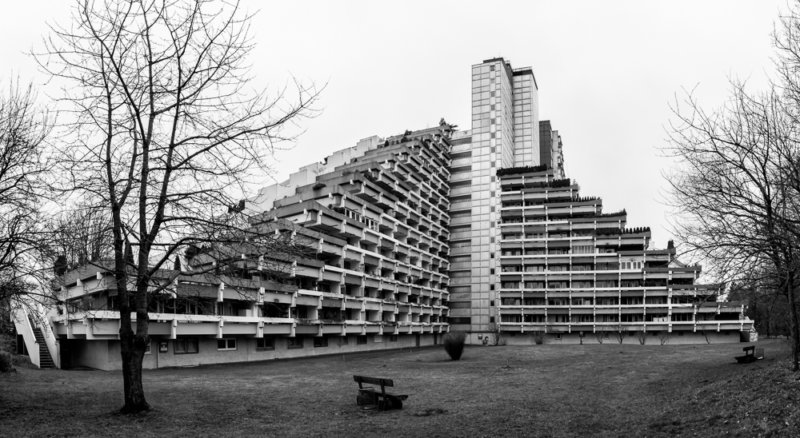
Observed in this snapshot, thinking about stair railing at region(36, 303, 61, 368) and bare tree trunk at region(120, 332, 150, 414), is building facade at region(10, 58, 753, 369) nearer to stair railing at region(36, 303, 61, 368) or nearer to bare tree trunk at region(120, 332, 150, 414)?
stair railing at region(36, 303, 61, 368)

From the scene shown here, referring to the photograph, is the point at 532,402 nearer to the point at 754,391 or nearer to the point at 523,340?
the point at 754,391

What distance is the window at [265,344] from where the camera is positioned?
5374 centimetres

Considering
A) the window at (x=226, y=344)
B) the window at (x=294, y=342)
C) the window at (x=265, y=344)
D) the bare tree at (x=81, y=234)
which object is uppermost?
the bare tree at (x=81, y=234)

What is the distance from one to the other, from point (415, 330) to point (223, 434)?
245ft

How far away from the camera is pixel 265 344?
54719 mm

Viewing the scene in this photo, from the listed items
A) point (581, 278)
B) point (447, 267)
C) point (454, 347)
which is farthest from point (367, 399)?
point (447, 267)

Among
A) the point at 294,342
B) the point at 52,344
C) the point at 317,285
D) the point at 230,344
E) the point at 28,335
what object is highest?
the point at 317,285

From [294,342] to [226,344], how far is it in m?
9.74

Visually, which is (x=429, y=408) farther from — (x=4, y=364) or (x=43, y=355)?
(x=43, y=355)

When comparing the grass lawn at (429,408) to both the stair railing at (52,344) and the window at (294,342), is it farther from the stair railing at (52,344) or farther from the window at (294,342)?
the window at (294,342)

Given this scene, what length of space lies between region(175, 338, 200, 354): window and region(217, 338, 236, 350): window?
9.24 feet

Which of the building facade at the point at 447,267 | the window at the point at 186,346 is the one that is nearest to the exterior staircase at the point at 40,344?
the building facade at the point at 447,267

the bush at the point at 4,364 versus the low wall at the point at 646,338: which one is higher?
the bush at the point at 4,364

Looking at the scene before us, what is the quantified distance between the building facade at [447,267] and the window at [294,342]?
150 mm
